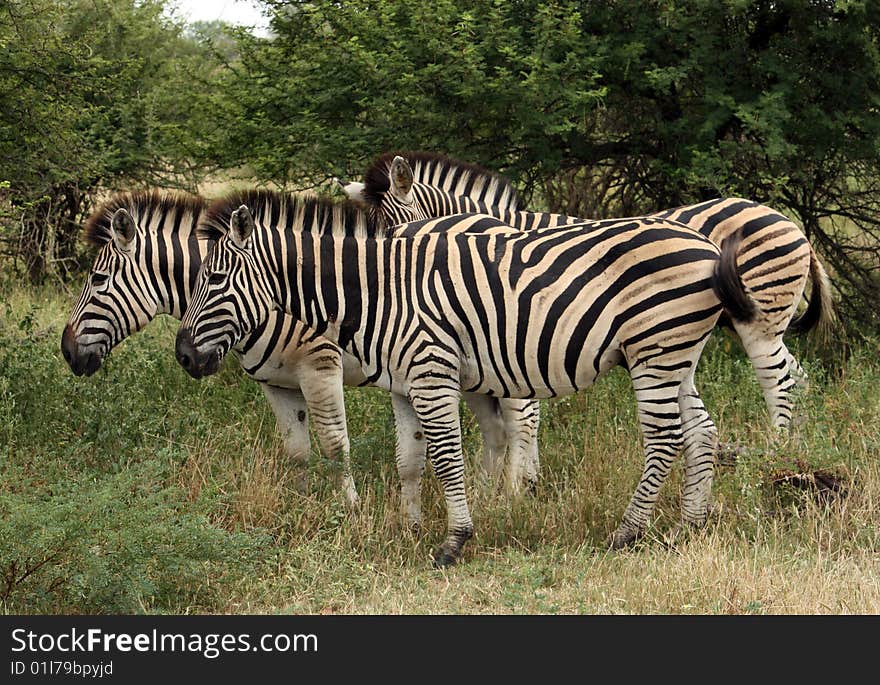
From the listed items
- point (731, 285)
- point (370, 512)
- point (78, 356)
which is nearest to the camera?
point (731, 285)

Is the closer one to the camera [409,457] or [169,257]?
[409,457]

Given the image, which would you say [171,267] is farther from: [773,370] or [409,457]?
[773,370]

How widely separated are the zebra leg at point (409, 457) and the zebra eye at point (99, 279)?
74.8 inches

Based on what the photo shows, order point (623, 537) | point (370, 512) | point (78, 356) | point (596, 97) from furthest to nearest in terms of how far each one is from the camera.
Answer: point (596, 97)
point (78, 356)
point (370, 512)
point (623, 537)

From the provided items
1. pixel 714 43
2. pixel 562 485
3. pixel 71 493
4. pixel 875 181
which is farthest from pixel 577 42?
pixel 71 493

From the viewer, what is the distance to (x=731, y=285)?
543 centimetres

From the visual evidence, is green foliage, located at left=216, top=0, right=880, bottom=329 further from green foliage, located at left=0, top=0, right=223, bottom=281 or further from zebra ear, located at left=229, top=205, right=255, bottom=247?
zebra ear, located at left=229, top=205, right=255, bottom=247

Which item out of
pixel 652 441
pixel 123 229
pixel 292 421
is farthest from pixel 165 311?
pixel 652 441

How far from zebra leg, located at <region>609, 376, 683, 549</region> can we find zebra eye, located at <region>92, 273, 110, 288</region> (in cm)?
320

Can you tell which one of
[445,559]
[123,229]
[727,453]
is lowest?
[445,559]

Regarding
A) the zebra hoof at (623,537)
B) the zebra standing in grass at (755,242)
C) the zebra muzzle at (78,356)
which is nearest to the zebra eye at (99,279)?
the zebra muzzle at (78,356)

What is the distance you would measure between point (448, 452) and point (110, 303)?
Answer: 2.31 m

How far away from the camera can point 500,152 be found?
9438mm

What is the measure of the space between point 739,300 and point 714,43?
13.3 feet
